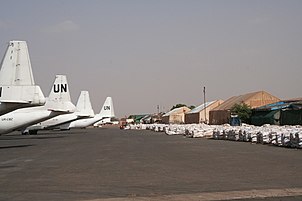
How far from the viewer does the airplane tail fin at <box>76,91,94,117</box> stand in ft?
263

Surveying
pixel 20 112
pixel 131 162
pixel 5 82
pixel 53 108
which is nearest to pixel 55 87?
pixel 53 108

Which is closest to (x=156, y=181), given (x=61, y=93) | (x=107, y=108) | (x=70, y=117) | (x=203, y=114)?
(x=61, y=93)

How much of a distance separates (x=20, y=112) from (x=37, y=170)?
28.5 meters

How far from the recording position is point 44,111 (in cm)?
4734

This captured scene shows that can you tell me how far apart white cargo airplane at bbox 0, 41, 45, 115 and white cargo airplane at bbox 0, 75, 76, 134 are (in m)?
9.54

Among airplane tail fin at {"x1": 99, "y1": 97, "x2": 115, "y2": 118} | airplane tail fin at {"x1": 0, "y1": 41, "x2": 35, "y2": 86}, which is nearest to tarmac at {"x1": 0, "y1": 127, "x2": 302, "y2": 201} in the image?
airplane tail fin at {"x1": 0, "y1": 41, "x2": 35, "y2": 86}

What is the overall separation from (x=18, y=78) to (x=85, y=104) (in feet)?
171

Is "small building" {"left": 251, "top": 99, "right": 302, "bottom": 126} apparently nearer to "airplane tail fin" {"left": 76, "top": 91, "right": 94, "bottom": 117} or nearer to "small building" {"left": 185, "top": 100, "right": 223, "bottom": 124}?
"airplane tail fin" {"left": 76, "top": 91, "right": 94, "bottom": 117}

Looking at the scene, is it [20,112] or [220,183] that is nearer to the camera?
[220,183]

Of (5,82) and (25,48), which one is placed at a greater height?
(25,48)

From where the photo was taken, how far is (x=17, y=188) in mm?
11469

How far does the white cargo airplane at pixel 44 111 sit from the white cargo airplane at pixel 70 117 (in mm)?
8234

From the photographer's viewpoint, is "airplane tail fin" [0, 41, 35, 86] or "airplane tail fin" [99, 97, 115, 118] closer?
"airplane tail fin" [0, 41, 35, 86]

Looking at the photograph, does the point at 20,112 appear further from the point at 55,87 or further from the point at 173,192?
the point at 173,192
